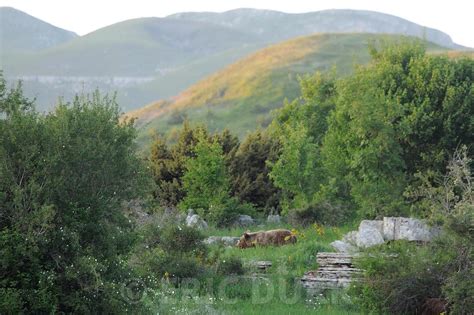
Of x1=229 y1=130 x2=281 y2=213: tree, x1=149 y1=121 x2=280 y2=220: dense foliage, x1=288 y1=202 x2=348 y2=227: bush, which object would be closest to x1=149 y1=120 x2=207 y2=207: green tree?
x1=149 y1=121 x2=280 y2=220: dense foliage

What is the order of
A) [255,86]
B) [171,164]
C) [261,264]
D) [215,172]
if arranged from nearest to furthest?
[261,264]
[215,172]
[171,164]
[255,86]

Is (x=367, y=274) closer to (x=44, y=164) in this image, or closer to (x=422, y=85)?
(x=44, y=164)

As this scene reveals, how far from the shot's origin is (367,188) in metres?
23.6

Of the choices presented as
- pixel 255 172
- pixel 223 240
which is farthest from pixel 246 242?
pixel 255 172

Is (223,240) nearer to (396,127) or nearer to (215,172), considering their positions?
(215,172)

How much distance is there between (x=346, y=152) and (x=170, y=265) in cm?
1238

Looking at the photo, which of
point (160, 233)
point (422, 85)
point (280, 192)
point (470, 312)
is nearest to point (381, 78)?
point (422, 85)

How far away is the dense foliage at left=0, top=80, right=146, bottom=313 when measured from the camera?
393 inches

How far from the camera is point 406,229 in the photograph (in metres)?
17.3

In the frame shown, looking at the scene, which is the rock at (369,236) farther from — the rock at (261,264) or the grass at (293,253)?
the rock at (261,264)

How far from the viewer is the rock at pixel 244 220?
80.7 feet

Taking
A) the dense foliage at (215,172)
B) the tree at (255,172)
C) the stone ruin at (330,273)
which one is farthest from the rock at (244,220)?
the stone ruin at (330,273)

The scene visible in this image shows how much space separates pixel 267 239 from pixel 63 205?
28.9 feet

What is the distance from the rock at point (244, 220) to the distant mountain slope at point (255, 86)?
47.5 metres
